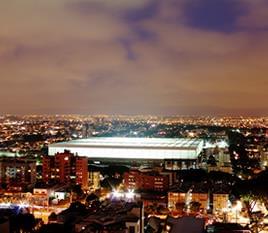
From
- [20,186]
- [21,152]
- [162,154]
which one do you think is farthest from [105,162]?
[20,186]

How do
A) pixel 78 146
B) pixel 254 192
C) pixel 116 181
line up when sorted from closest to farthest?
pixel 254 192 → pixel 116 181 → pixel 78 146

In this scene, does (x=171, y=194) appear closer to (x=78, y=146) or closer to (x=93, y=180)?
(x=93, y=180)

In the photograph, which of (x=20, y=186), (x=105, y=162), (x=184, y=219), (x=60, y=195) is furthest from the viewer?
(x=105, y=162)

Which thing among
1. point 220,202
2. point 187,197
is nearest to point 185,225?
point 220,202

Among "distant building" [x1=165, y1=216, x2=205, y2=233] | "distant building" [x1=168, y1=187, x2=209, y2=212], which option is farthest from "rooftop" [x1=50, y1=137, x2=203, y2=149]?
"distant building" [x1=165, y1=216, x2=205, y2=233]

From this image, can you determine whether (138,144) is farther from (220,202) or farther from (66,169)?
(220,202)

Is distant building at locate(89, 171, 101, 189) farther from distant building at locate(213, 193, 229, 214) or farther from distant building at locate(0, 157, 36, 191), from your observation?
distant building at locate(213, 193, 229, 214)

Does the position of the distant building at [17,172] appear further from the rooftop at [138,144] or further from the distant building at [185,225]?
the rooftop at [138,144]

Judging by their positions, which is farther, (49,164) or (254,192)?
(49,164)
